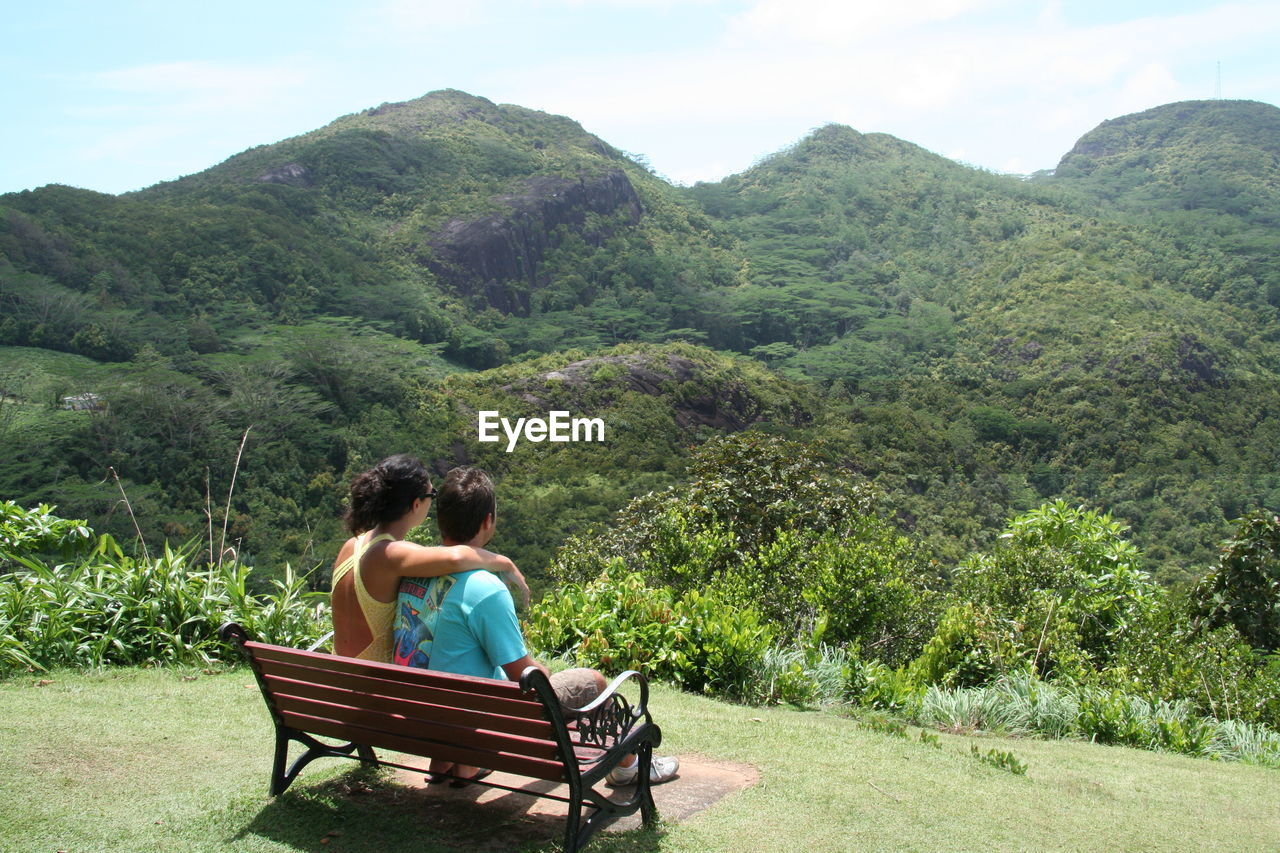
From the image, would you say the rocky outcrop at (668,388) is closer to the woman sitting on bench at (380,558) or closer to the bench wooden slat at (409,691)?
the woman sitting on bench at (380,558)

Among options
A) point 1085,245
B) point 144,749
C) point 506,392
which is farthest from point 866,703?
point 1085,245

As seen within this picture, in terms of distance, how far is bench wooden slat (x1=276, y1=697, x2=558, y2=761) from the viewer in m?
2.33

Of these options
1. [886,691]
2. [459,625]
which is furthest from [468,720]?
[886,691]

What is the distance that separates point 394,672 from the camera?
239 cm


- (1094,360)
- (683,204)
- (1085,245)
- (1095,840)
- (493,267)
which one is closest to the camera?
(1095,840)

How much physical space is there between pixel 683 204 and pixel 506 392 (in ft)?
137

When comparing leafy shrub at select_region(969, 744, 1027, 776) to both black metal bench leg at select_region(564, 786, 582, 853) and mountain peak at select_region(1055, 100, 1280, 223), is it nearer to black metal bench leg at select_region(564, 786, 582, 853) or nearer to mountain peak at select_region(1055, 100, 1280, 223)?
black metal bench leg at select_region(564, 786, 582, 853)

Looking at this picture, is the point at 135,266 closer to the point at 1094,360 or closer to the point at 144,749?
the point at 144,749

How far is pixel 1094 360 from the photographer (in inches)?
2037

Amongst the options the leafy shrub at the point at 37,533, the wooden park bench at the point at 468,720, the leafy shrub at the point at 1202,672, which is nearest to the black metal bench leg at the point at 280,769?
the wooden park bench at the point at 468,720

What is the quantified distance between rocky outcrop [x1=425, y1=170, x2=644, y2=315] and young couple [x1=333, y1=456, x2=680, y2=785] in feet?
177

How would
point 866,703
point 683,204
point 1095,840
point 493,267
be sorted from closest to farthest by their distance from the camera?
point 1095,840, point 866,703, point 493,267, point 683,204

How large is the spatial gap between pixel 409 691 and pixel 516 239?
58913 millimetres

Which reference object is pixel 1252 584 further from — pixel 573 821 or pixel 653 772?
pixel 573 821
